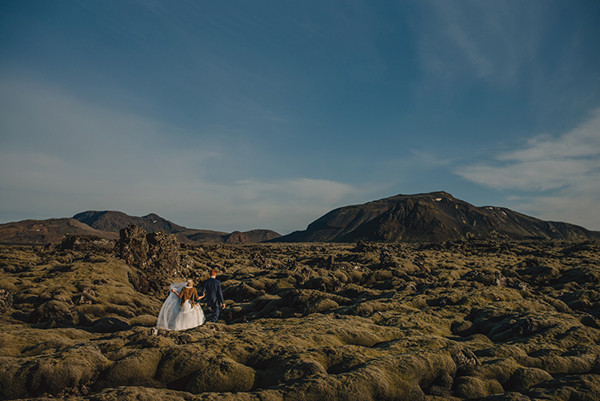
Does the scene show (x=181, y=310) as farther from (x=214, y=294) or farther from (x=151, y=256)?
(x=151, y=256)

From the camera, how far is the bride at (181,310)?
45.3 ft

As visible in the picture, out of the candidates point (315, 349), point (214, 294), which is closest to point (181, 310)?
point (214, 294)

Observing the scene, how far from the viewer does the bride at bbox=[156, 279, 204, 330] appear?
45.3ft

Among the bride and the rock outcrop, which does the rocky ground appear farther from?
the rock outcrop

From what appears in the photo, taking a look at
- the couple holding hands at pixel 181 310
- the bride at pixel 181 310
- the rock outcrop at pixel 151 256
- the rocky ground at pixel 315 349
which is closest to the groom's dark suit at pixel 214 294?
the couple holding hands at pixel 181 310

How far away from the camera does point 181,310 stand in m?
13.9

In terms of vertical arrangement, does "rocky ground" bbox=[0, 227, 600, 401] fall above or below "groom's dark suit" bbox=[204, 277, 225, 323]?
below

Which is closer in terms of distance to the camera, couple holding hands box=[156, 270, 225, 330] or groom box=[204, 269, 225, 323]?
couple holding hands box=[156, 270, 225, 330]

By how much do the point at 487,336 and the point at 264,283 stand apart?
61.7 feet

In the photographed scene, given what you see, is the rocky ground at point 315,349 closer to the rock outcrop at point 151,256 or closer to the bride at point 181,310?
the bride at point 181,310

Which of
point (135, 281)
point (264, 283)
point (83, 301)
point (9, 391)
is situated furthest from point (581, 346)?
point (135, 281)

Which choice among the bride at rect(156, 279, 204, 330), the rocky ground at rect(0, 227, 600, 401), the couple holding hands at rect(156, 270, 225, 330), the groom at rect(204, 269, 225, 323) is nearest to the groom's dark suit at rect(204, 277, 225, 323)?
the groom at rect(204, 269, 225, 323)

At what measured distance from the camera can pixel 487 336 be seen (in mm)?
13492

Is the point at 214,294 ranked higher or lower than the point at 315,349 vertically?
higher
